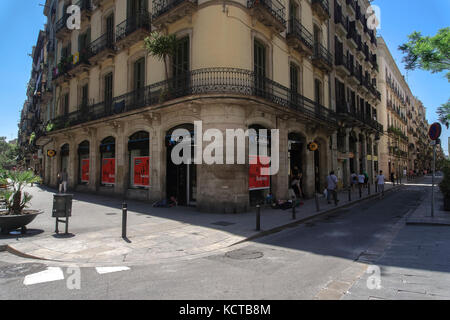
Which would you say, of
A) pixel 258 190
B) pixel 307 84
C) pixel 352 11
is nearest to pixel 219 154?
pixel 258 190

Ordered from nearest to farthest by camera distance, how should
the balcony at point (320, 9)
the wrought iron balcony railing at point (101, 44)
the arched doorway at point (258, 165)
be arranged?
the arched doorway at point (258, 165), the wrought iron balcony railing at point (101, 44), the balcony at point (320, 9)

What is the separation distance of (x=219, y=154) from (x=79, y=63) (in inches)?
614

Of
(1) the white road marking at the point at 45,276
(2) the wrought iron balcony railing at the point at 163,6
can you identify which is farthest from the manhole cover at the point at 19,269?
(2) the wrought iron balcony railing at the point at 163,6

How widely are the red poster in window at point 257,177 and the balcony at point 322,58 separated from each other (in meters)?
9.07

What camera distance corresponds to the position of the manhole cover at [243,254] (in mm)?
5508

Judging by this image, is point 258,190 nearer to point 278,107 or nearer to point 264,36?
point 278,107

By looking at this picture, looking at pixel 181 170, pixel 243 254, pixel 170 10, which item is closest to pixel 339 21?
pixel 170 10

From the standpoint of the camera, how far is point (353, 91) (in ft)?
82.7

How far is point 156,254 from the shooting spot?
5.68m

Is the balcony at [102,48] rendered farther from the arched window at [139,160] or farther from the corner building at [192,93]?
the arched window at [139,160]

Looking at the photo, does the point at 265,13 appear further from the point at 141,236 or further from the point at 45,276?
the point at 45,276

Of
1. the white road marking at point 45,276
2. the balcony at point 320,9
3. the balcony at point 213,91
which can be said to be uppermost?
the balcony at point 320,9

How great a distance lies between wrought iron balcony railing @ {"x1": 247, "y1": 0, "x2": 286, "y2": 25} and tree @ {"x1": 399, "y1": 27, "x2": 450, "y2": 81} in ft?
27.9

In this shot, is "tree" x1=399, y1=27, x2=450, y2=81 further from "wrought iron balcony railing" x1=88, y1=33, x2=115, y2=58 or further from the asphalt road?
"wrought iron balcony railing" x1=88, y1=33, x2=115, y2=58
